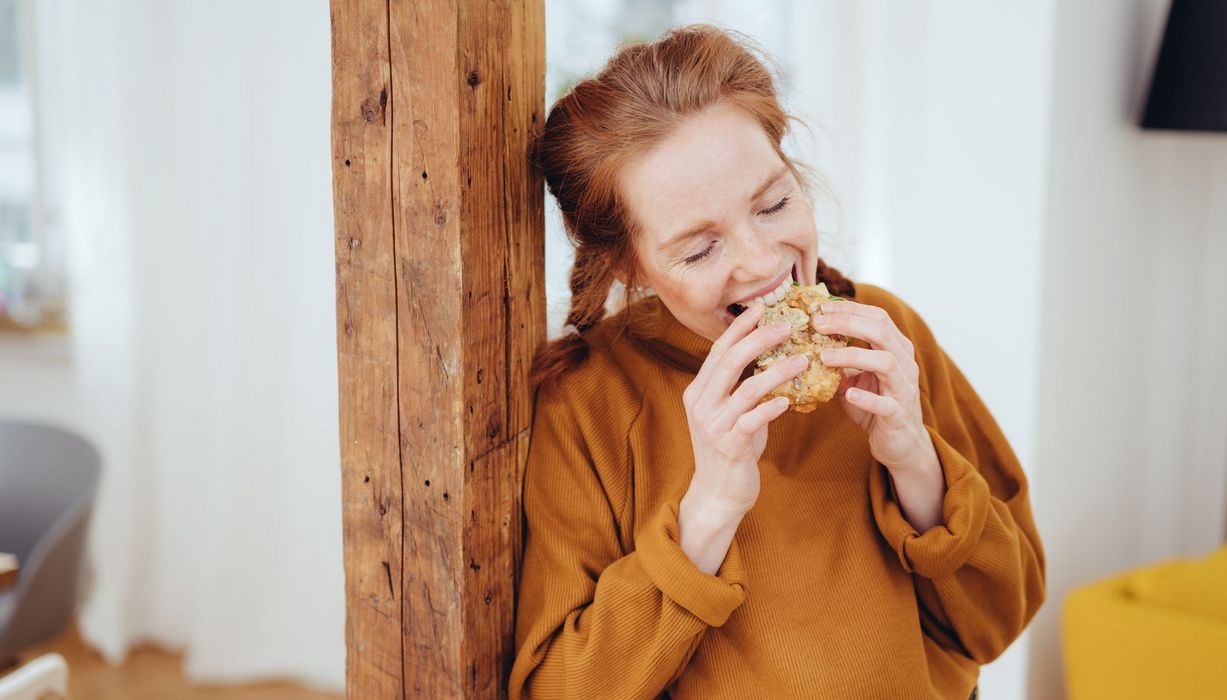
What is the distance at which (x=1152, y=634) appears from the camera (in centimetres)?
204

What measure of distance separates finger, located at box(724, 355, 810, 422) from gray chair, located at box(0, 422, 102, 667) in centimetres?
185

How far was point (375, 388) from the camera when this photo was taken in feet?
4.12

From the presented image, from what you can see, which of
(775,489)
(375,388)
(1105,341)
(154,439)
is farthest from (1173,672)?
(154,439)

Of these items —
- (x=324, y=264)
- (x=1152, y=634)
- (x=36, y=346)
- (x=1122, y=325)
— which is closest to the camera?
(x=1152, y=634)

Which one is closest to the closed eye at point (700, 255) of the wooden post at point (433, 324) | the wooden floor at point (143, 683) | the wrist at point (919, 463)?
the wooden post at point (433, 324)

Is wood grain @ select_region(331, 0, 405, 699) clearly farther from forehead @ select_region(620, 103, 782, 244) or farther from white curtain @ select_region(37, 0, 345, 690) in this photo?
white curtain @ select_region(37, 0, 345, 690)

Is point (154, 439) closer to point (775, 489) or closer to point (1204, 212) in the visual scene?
point (775, 489)

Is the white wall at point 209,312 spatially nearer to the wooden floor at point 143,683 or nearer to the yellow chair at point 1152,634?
the wooden floor at point 143,683

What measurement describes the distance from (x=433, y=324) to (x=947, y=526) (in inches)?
25.6

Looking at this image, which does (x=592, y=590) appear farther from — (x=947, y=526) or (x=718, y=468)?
(x=947, y=526)

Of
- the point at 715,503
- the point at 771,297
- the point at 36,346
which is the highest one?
the point at 771,297

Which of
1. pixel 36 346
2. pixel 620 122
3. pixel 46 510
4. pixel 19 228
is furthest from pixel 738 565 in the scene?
pixel 19 228

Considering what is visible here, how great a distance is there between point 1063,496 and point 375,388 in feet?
5.81

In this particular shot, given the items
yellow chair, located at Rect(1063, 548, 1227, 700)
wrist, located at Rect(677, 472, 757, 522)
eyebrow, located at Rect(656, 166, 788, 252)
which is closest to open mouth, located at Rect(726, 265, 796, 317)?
eyebrow, located at Rect(656, 166, 788, 252)
